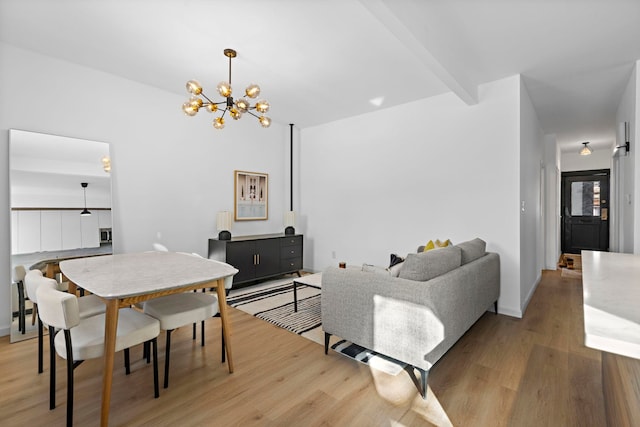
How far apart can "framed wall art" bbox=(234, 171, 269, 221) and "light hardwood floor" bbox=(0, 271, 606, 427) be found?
238 centimetres

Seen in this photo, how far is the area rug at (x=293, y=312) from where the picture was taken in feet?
7.84

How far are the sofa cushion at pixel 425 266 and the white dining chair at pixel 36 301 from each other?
2.21 m

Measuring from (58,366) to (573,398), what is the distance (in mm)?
3560

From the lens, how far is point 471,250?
9.37ft

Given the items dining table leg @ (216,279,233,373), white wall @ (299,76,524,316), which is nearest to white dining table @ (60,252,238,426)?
dining table leg @ (216,279,233,373)

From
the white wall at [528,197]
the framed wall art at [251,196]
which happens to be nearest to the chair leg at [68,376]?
the framed wall art at [251,196]

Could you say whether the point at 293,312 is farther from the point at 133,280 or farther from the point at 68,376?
the point at 68,376

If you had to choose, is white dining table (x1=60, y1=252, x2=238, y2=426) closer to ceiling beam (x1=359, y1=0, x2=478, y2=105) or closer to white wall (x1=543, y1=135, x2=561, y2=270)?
ceiling beam (x1=359, y1=0, x2=478, y2=105)

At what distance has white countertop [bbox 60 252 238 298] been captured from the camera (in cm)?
172

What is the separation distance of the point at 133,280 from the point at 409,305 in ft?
5.71

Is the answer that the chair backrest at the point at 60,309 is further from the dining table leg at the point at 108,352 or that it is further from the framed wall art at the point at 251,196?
the framed wall art at the point at 251,196

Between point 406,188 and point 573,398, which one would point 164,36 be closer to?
point 406,188

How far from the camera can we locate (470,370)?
2.23 meters

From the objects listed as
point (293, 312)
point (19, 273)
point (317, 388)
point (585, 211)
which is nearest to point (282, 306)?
point (293, 312)
